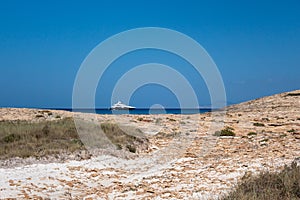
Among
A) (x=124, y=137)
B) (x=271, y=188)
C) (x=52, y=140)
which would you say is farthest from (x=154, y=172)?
(x=271, y=188)

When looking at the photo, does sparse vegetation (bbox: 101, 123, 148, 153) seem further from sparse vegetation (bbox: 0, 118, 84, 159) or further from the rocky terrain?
sparse vegetation (bbox: 0, 118, 84, 159)

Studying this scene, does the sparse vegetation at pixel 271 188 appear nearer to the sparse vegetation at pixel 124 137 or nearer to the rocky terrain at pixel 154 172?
the rocky terrain at pixel 154 172

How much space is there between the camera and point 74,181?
9.95m

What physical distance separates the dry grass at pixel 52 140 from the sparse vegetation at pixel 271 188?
710 cm

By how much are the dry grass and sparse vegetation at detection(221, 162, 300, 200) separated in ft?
23.3

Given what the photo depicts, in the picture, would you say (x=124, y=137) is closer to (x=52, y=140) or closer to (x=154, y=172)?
(x=52, y=140)

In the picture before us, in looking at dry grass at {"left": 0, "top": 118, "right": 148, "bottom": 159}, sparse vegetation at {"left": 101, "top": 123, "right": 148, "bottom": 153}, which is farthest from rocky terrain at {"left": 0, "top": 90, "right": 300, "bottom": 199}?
dry grass at {"left": 0, "top": 118, "right": 148, "bottom": 159}

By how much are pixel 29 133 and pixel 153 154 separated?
193 inches

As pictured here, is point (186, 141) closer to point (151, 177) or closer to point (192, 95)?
point (192, 95)

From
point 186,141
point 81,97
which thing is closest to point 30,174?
point 81,97

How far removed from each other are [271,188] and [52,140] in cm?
883

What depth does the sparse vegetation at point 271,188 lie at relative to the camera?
5.91 metres

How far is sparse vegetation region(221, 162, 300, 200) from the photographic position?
5.91 meters

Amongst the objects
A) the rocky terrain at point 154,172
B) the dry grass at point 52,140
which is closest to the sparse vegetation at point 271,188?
the rocky terrain at point 154,172
